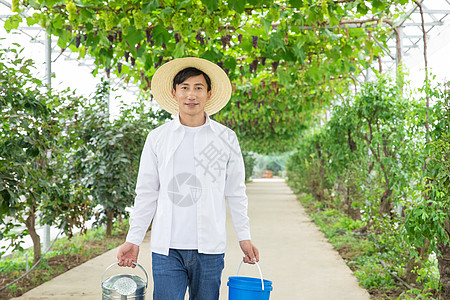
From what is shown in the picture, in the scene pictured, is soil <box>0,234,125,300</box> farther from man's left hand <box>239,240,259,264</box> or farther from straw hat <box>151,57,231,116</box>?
man's left hand <box>239,240,259,264</box>

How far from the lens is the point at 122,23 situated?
422 centimetres

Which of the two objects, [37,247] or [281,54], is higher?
[281,54]

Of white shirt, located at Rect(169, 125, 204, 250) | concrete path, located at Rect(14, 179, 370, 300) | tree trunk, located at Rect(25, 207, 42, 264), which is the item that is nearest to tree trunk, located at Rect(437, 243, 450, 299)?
concrete path, located at Rect(14, 179, 370, 300)

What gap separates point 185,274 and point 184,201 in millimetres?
355

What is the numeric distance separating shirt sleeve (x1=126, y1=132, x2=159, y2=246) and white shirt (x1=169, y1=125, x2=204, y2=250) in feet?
0.40

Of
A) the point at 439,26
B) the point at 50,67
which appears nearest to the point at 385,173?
the point at 50,67

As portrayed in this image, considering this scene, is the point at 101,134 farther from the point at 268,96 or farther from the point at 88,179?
the point at 268,96

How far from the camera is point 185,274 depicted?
2.25 m

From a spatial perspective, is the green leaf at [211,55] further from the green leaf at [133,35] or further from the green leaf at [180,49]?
the green leaf at [133,35]

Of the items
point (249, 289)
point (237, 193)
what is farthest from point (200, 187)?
point (249, 289)

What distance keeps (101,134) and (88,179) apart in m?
0.70

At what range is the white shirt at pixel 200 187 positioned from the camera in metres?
2.20

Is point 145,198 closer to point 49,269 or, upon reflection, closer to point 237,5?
point 237,5

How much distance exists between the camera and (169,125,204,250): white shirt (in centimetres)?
219
